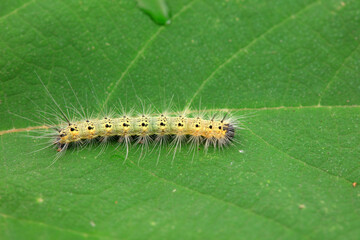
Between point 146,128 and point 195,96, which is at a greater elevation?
point 195,96

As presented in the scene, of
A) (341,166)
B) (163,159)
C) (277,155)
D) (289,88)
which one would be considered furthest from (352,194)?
(163,159)

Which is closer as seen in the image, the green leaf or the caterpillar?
the green leaf

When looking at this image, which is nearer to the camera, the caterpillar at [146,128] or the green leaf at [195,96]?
the green leaf at [195,96]

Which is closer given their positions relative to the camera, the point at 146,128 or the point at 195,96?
the point at 195,96
